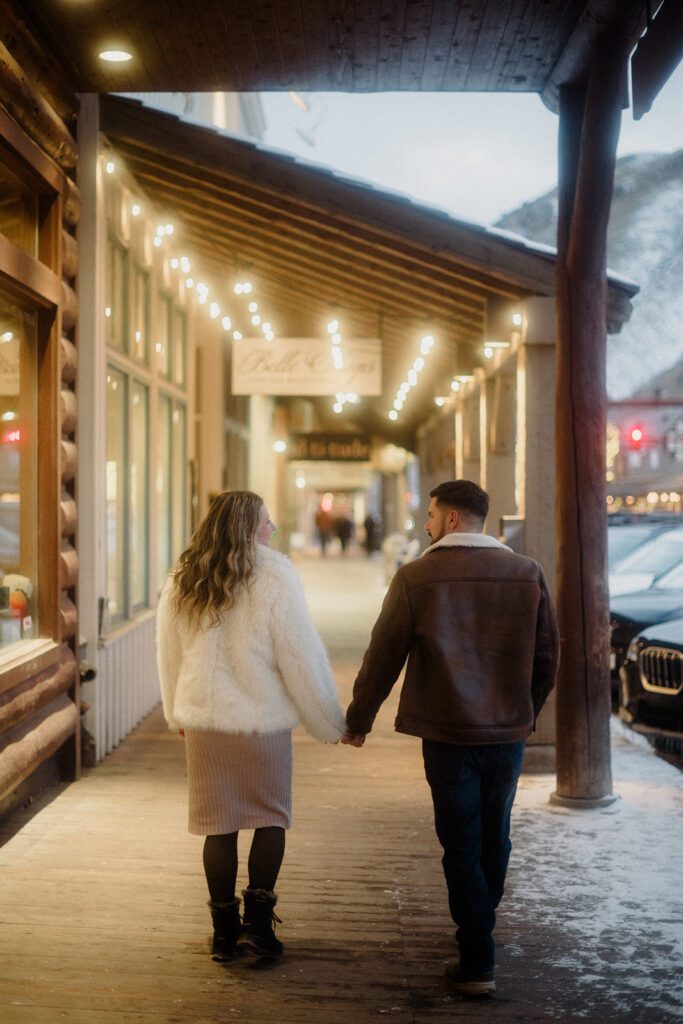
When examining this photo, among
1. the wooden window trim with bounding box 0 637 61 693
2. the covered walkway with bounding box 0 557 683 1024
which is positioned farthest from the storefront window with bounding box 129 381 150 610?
the wooden window trim with bounding box 0 637 61 693

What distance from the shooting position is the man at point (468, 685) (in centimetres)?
422

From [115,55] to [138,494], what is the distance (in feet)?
14.0

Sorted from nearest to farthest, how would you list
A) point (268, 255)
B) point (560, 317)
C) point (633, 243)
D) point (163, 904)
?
point (163, 904) < point (560, 317) < point (268, 255) < point (633, 243)

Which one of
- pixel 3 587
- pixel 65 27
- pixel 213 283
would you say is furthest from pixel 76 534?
pixel 213 283

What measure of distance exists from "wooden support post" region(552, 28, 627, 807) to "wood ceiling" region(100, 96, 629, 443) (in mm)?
1106

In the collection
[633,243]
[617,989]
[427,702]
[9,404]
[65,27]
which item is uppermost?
[633,243]

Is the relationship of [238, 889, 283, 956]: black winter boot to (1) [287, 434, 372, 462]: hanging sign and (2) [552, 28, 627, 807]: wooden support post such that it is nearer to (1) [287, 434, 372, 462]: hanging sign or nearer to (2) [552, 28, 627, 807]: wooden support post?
(2) [552, 28, 627, 807]: wooden support post

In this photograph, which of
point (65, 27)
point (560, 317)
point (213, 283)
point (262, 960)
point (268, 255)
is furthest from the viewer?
point (213, 283)

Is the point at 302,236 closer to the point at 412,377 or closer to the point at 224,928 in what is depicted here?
the point at 224,928

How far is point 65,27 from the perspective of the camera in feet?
21.3

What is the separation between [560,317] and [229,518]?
11.0ft

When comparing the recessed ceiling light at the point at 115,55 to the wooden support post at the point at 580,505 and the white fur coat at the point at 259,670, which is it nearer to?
the wooden support post at the point at 580,505

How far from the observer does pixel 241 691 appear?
4.44 meters

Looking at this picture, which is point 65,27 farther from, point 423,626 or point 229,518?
point 423,626
